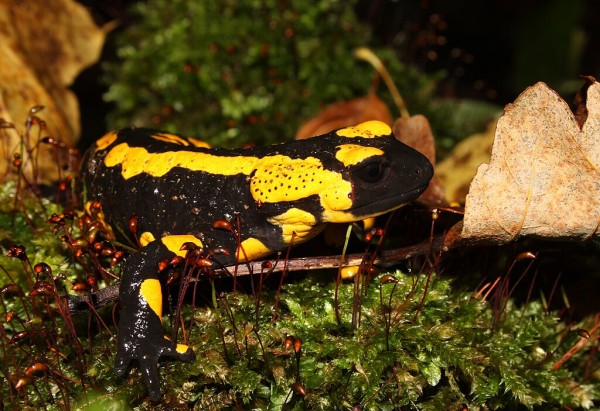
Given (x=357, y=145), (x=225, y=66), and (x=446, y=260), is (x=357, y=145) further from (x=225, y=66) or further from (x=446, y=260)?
(x=225, y=66)

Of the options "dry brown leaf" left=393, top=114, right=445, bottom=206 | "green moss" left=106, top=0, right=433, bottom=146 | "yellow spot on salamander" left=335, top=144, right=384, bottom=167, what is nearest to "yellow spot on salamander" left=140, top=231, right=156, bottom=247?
"yellow spot on salamander" left=335, top=144, right=384, bottom=167

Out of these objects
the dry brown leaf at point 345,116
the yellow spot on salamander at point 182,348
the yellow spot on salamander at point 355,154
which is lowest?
the yellow spot on salamander at point 182,348

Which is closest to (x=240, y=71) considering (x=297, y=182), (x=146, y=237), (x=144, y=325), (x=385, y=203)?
(x=146, y=237)

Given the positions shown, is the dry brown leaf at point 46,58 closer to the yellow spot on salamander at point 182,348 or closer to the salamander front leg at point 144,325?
the salamander front leg at point 144,325

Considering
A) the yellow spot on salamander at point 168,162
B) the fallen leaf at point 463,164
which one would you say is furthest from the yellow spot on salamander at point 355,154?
the fallen leaf at point 463,164

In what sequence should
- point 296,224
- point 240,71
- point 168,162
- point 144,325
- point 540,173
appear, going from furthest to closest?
point 240,71 → point 168,162 → point 296,224 → point 144,325 → point 540,173

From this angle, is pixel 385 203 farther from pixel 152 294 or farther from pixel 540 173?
pixel 152 294

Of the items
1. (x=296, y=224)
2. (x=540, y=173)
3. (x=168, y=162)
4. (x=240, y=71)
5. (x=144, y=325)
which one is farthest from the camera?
(x=240, y=71)

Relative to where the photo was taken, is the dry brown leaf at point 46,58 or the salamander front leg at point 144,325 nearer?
the salamander front leg at point 144,325

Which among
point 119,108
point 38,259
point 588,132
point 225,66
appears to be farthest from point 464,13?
point 38,259
